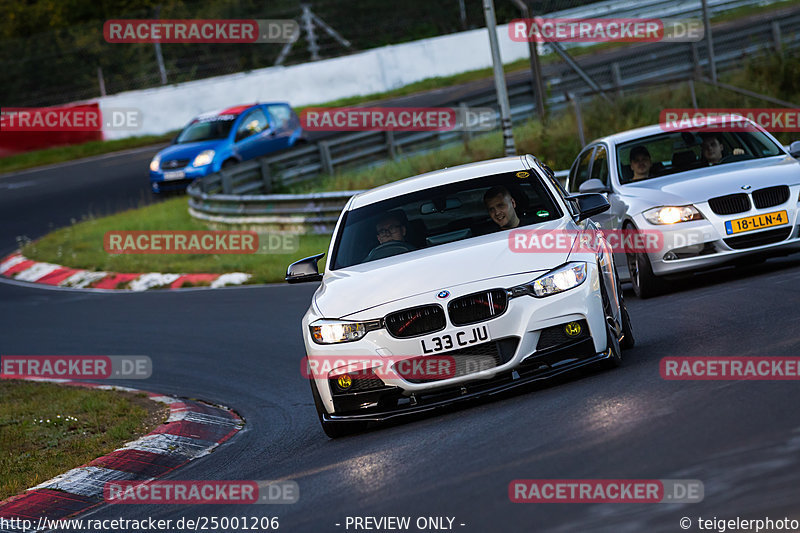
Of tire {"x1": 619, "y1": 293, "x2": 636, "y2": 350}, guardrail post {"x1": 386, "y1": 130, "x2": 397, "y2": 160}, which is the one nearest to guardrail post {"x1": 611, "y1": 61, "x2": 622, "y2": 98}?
guardrail post {"x1": 386, "y1": 130, "x2": 397, "y2": 160}

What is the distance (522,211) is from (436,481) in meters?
2.93

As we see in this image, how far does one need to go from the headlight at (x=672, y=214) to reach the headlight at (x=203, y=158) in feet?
54.8

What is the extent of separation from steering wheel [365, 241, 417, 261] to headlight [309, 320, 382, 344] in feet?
3.00

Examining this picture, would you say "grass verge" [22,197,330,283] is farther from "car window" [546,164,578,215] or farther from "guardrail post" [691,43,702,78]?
"guardrail post" [691,43,702,78]

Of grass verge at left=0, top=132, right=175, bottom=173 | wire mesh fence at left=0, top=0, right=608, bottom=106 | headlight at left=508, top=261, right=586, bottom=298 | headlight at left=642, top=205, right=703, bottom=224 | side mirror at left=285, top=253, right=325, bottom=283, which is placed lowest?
headlight at left=642, top=205, right=703, bottom=224

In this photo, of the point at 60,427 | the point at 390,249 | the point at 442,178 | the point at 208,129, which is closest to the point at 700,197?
the point at 442,178

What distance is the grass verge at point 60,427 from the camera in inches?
314

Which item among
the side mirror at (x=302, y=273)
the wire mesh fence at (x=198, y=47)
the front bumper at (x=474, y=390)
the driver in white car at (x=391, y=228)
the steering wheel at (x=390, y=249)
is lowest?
the front bumper at (x=474, y=390)

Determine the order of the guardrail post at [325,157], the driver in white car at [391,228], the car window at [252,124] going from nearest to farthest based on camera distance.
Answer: the driver in white car at [391,228] < the guardrail post at [325,157] < the car window at [252,124]

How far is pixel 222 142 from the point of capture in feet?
87.6

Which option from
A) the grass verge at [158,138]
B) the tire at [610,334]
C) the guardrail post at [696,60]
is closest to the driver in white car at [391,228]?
the tire at [610,334]

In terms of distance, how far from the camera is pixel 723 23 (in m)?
35.6

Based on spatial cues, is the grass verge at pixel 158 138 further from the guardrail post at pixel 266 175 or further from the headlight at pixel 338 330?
the headlight at pixel 338 330

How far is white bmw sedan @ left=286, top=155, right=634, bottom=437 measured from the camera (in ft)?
23.0
